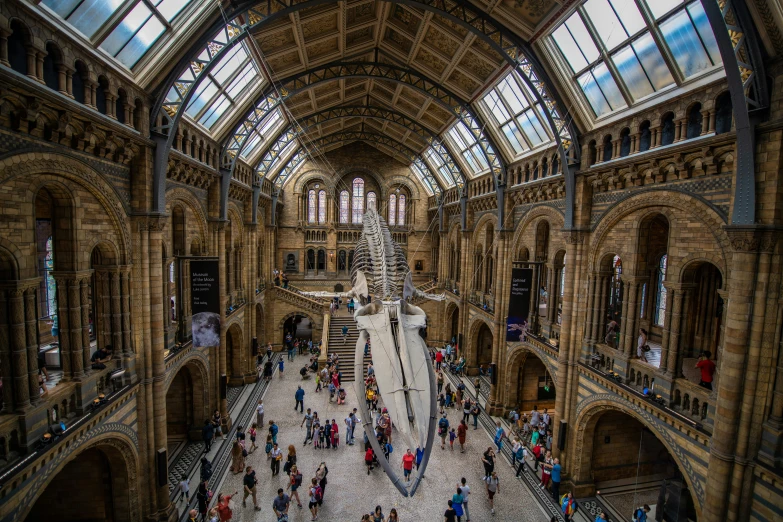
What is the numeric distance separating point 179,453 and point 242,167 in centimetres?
1323

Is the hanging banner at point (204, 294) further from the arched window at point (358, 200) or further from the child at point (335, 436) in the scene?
the arched window at point (358, 200)

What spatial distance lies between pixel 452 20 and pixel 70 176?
35.5 ft

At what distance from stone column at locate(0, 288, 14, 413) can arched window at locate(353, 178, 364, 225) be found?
89.4ft

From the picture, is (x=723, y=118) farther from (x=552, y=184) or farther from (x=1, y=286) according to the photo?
(x=1, y=286)

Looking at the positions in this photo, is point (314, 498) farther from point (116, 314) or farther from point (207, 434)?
point (116, 314)

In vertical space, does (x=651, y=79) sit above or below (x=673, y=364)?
above

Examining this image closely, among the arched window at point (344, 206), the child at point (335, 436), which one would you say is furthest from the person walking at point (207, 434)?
the arched window at point (344, 206)

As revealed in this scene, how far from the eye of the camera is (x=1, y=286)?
679 cm

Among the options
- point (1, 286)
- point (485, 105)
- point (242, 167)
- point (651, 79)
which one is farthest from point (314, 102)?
point (1, 286)

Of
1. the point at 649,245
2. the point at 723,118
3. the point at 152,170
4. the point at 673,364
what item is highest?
the point at 723,118

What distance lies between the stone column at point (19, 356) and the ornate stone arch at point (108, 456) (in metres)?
1.29

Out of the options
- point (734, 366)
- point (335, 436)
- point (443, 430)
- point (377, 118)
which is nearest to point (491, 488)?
point (443, 430)

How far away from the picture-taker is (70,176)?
26.6 feet

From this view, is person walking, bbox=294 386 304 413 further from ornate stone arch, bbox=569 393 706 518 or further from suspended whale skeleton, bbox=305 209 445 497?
ornate stone arch, bbox=569 393 706 518
